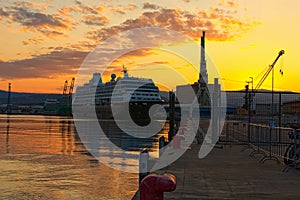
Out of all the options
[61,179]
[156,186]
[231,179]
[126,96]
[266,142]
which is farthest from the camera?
[126,96]

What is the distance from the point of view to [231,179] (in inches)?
484

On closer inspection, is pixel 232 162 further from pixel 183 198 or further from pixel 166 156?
pixel 183 198

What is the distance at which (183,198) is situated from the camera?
31.0ft

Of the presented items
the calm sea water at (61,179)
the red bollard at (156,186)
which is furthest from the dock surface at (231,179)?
the red bollard at (156,186)

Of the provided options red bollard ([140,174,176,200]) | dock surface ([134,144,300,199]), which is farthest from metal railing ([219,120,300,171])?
red bollard ([140,174,176,200])

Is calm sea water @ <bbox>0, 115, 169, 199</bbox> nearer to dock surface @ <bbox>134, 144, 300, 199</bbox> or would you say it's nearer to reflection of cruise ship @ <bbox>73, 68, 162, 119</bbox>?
dock surface @ <bbox>134, 144, 300, 199</bbox>

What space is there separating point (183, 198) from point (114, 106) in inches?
4294

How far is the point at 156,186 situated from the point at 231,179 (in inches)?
247

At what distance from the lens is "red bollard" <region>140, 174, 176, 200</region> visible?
20.9ft

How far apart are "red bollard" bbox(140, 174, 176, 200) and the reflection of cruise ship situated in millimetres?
102809

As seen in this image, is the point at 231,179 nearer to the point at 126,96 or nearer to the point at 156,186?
the point at 156,186

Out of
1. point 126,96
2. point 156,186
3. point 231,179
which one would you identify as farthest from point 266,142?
point 126,96

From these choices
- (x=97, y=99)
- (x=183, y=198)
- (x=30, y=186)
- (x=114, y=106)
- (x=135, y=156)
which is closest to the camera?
(x=183, y=198)

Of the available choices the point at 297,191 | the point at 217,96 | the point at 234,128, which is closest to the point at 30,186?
the point at 297,191
